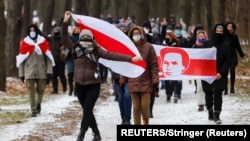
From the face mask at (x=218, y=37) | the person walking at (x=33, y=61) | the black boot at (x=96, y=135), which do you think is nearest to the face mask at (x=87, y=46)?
the black boot at (x=96, y=135)

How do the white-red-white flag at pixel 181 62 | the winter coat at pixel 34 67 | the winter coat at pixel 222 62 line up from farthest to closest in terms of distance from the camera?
1. the winter coat at pixel 34 67
2. the white-red-white flag at pixel 181 62
3. the winter coat at pixel 222 62

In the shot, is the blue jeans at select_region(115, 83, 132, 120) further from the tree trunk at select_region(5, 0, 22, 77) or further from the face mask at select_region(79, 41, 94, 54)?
the tree trunk at select_region(5, 0, 22, 77)

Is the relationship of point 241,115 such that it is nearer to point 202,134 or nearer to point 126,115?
point 126,115

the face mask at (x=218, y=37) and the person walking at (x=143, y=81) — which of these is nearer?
the person walking at (x=143, y=81)

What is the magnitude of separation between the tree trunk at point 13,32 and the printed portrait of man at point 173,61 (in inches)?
494

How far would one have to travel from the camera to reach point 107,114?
18391 mm

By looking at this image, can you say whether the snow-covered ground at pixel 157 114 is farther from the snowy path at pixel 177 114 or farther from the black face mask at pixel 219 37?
the black face mask at pixel 219 37

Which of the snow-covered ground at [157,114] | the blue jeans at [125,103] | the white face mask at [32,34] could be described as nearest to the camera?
the snow-covered ground at [157,114]

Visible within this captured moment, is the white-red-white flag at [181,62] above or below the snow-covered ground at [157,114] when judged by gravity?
above

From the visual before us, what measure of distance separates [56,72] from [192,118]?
346 inches

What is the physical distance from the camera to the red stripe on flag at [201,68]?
15.9m

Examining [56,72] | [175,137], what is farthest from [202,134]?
[56,72]

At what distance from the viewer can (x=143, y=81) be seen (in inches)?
530

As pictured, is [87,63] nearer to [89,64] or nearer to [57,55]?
[89,64]
